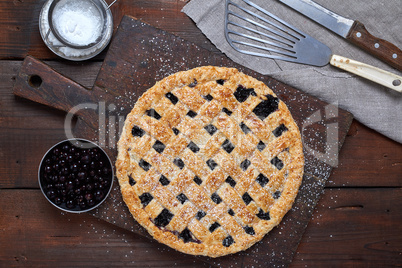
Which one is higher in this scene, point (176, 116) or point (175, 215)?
point (176, 116)

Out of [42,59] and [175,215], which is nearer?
[175,215]

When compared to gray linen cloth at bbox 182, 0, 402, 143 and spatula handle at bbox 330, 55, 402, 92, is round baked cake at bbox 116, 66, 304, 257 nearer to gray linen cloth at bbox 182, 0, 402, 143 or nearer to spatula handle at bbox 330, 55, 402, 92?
gray linen cloth at bbox 182, 0, 402, 143

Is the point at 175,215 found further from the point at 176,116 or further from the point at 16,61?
the point at 16,61

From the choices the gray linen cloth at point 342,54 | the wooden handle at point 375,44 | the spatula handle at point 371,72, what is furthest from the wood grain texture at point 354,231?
the wooden handle at point 375,44

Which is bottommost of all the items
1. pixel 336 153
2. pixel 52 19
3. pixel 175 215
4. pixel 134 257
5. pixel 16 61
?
pixel 134 257

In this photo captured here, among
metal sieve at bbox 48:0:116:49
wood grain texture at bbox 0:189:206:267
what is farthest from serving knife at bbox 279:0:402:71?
wood grain texture at bbox 0:189:206:267

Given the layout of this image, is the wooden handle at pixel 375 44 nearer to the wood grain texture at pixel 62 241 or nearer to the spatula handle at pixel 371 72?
the spatula handle at pixel 371 72

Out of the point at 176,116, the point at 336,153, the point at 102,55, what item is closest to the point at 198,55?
the point at 176,116
